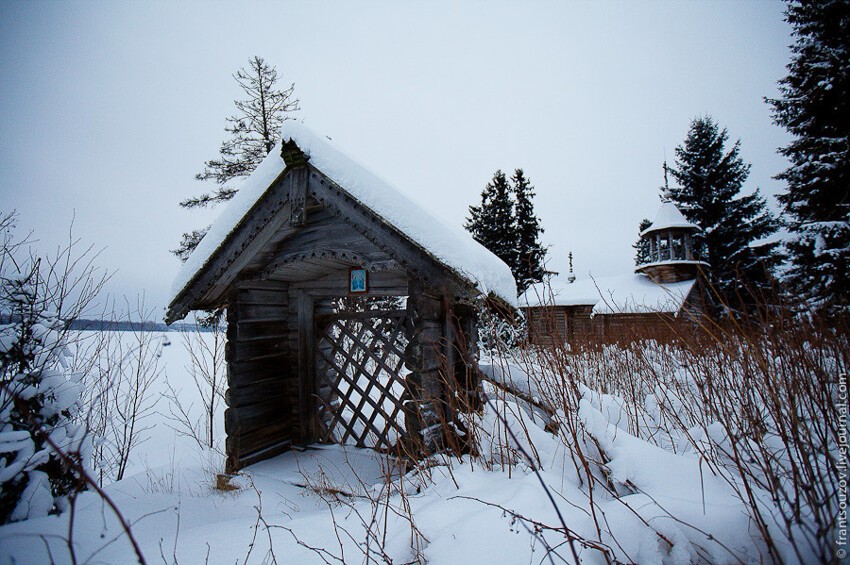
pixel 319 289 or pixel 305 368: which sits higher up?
pixel 319 289

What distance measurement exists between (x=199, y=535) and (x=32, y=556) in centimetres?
97

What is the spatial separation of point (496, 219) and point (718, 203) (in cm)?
1231

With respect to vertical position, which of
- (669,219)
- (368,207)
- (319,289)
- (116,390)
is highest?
(669,219)

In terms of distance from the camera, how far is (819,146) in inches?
430

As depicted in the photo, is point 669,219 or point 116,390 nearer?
point 116,390

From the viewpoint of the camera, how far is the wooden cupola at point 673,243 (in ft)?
59.2

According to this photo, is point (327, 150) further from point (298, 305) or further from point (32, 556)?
point (32, 556)

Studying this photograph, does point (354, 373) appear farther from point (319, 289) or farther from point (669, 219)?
point (669, 219)

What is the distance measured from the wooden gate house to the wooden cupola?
59.0 feet

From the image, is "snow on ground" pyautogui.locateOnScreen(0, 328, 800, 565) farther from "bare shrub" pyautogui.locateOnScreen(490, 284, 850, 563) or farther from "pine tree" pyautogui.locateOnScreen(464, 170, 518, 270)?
"pine tree" pyautogui.locateOnScreen(464, 170, 518, 270)

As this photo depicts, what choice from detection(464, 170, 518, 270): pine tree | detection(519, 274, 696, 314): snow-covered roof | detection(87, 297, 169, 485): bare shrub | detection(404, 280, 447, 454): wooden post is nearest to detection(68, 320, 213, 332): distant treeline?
detection(87, 297, 169, 485): bare shrub

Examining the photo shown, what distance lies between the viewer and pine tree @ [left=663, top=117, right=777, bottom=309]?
18.2 m

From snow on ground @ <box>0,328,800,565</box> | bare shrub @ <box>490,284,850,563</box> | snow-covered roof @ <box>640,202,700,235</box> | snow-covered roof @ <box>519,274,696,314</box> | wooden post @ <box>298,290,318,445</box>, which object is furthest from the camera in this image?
snow-covered roof @ <box>640,202,700,235</box>

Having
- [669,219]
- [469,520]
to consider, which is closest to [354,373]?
[469,520]
